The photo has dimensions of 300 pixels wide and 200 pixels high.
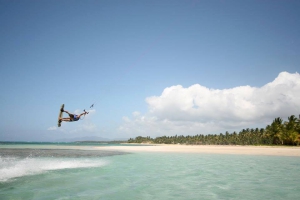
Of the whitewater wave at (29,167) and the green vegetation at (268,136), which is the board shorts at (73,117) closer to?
the whitewater wave at (29,167)

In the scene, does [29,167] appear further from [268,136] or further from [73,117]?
[268,136]

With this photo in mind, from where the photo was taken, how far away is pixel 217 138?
16150cm

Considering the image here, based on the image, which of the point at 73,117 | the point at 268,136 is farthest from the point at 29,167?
the point at 268,136

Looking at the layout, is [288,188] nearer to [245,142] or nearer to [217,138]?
[245,142]

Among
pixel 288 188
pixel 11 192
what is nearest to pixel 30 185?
pixel 11 192

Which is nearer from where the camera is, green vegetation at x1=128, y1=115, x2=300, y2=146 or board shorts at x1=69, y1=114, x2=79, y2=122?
board shorts at x1=69, y1=114, x2=79, y2=122

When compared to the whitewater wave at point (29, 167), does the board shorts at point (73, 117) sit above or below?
above

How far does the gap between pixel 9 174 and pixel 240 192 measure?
19.3 metres

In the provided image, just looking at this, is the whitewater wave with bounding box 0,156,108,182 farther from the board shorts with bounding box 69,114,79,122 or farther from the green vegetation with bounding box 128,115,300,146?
the green vegetation with bounding box 128,115,300,146

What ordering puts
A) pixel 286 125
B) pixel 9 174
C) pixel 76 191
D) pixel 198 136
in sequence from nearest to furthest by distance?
pixel 76 191, pixel 9 174, pixel 286 125, pixel 198 136

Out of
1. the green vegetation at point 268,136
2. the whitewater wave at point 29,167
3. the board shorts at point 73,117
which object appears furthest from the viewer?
the green vegetation at point 268,136

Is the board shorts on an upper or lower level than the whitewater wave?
upper

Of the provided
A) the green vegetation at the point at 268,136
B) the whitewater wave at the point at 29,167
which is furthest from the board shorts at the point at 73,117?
the green vegetation at the point at 268,136

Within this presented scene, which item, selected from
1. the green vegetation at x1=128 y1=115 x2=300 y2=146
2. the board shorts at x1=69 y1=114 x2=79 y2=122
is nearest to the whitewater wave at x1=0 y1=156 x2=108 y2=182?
the board shorts at x1=69 y1=114 x2=79 y2=122
